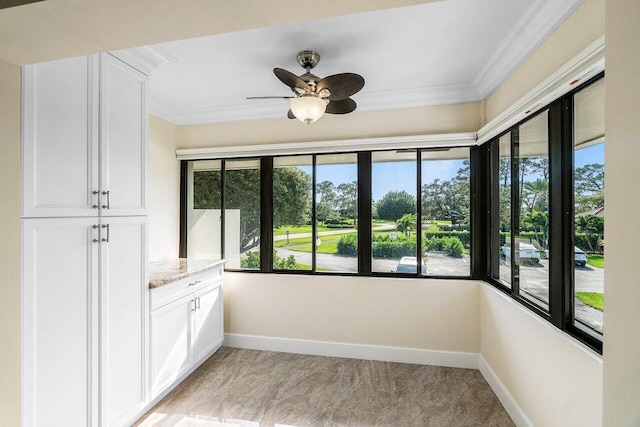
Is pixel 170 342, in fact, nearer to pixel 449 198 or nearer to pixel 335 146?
pixel 335 146

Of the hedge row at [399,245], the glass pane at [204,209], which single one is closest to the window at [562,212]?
the hedge row at [399,245]

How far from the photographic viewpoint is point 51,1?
0.79 meters

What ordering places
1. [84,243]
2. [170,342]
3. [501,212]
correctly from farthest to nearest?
[501,212], [170,342], [84,243]

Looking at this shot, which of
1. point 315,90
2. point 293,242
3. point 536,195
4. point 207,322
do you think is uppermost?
point 315,90

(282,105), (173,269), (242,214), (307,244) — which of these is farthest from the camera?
(242,214)

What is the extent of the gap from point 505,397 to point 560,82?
2.16 m

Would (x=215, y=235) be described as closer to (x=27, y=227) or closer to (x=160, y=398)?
(x=160, y=398)

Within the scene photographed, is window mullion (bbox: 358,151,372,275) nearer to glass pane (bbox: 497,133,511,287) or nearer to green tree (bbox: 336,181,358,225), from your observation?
green tree (bbox: 336,181,358,225)

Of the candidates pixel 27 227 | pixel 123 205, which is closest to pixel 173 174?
pixel 123 205

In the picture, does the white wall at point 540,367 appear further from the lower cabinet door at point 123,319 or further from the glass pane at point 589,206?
the lower cabinet door at point 123,319

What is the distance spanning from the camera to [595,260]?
147cm

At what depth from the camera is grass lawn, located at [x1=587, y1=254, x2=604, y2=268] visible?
144 centimetres

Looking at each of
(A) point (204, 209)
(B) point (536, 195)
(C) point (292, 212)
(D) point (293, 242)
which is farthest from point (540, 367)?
(A) point (204, 209)

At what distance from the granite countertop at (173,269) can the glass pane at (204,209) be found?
228 millimetres
